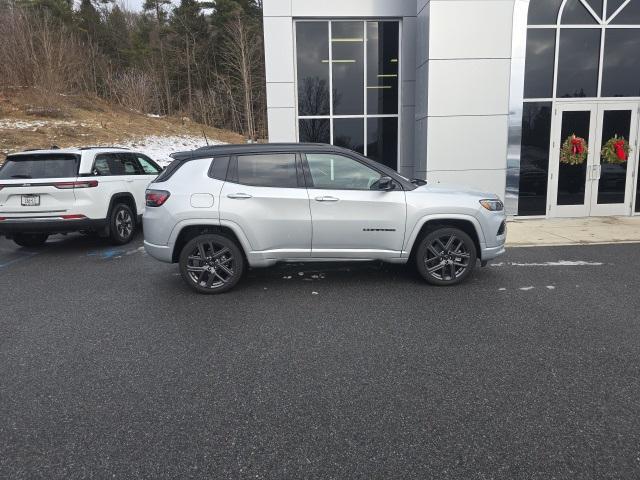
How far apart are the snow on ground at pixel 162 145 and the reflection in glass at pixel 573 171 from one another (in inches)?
637

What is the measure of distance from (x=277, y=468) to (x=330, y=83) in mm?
10695

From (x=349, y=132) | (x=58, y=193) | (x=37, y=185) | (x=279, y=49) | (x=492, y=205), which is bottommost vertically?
(x=492, y=205)

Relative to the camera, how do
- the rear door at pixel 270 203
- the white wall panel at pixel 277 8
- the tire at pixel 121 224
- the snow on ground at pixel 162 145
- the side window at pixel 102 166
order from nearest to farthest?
the rear door at pixel 270 203
the side window at pixel 102 166
the tire at pixel 121 224
the white wall panel at pixel 277 8
the snow on ground at pixel 162 145

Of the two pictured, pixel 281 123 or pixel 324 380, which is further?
pixel 281 123

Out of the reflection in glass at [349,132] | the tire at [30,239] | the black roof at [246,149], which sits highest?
the reflection in glass at [349,132]

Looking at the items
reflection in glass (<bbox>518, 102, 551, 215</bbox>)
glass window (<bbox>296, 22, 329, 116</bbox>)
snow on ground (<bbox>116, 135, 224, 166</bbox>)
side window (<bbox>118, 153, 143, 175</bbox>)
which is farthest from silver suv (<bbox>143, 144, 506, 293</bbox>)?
snow on ground (<bbox>116, 135, 224, 166</bbox>)

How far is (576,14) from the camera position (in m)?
10.1

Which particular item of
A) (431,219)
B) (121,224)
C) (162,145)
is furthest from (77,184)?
(162,145)

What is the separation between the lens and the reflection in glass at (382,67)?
11586mm

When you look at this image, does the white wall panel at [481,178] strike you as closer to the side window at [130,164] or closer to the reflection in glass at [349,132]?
the reflection in glass at [349,132]

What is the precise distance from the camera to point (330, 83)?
11.8 meters

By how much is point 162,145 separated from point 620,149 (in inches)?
832

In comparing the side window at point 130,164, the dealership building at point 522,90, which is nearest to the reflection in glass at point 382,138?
the dealership building at point 522,90

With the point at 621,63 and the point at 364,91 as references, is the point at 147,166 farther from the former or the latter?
the point at 621,63
